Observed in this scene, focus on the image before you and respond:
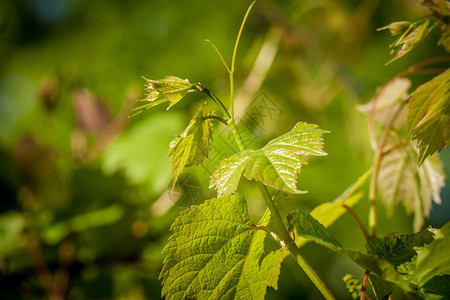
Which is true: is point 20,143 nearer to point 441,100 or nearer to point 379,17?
point 441,100

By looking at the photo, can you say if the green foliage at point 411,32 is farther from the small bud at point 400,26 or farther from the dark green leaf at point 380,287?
the dark green leaf at point 380,287

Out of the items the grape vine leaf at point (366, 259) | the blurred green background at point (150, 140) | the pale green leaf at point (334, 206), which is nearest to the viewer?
the grape vine leaf at point (366, 259)

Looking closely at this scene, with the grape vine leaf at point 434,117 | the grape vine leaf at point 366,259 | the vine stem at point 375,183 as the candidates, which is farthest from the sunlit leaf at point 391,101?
the grape vine leaf at point 366,259

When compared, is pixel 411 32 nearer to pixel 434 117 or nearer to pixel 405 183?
pixel 434 117

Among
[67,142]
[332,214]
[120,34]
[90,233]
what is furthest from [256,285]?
[120,34]

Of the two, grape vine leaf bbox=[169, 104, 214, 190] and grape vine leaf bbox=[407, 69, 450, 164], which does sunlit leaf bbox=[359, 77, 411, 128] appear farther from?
grape vine leaf bbox=[169, 104, 214, 190]

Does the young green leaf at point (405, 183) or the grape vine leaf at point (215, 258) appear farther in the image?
the young green leaf at point (405, 183)
